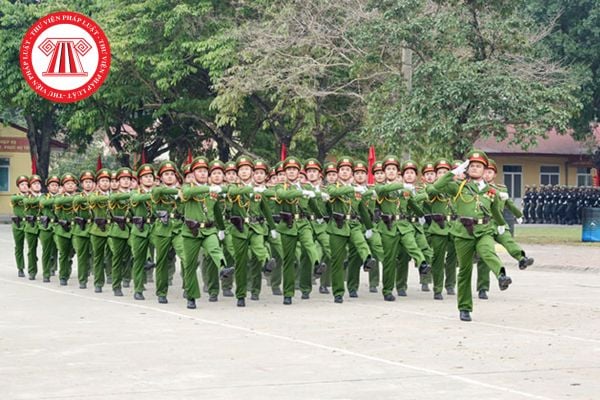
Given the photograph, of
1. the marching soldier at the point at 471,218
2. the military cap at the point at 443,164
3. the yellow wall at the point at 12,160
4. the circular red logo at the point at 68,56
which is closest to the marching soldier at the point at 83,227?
the military cap at the point at 443,164

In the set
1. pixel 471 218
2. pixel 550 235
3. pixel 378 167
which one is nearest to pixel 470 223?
pixel 471 218

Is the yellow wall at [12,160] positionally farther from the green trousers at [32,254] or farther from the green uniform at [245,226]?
the green uniform at [245,226]

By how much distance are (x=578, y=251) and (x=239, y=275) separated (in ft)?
45.8

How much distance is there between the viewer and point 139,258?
17.3 meters

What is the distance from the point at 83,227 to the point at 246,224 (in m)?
3.92

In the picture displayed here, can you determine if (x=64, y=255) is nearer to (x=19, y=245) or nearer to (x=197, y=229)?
(x=19, y=245)

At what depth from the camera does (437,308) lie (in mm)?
15820

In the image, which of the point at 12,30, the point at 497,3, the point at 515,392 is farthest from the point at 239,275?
the point at 12,30

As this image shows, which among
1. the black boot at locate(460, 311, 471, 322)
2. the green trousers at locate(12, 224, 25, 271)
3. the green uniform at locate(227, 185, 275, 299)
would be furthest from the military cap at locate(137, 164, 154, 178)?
the black boot at locate(460, 311, 471, 322)

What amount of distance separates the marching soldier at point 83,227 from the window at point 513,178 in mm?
41913

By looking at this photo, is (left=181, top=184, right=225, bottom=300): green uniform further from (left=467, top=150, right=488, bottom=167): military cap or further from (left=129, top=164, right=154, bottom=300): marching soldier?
(left=467, top=150, right=488, bottom=167): military cap

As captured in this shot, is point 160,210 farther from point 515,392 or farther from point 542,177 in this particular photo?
point 542,177

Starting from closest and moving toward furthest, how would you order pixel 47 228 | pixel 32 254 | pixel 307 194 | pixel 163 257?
pixel 163 257, pixel 307 194, pixel 47 228, pixel 32 254

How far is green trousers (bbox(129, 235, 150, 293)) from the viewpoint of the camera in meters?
17.3
